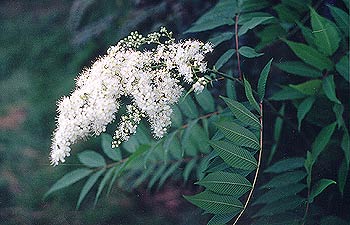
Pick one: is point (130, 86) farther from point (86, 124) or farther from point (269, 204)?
point (269, 204)

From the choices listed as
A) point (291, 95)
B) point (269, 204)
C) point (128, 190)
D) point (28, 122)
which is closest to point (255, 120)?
point (269, 204)

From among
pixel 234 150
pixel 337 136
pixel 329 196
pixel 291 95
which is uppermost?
pixel 234 150

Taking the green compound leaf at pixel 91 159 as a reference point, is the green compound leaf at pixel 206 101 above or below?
below

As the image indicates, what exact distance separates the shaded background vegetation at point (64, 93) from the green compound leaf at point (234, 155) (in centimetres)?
48

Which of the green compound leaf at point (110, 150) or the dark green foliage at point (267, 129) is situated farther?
the green compound leaf at point (110, 150)

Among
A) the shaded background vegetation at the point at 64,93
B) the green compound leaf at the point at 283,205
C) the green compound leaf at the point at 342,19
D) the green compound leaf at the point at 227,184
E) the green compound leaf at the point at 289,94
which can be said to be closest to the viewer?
the green compound leaf at the point at 227,184

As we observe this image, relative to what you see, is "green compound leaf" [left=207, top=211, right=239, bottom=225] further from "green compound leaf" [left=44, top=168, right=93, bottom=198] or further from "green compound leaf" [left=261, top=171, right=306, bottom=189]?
"green compound leaf" [left=44, top=168, right=93, bottom=198]

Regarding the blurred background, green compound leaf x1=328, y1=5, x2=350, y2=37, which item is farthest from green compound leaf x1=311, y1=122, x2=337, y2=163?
the blurred background

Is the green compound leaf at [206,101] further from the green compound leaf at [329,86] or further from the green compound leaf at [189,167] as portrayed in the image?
the green compound leaf at [329,86]

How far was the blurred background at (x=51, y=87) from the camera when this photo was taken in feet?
5.26

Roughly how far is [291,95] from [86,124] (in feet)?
2.06

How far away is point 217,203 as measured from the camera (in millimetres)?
985

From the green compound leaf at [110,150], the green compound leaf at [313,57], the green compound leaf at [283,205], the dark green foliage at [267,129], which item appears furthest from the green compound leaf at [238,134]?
the green compound leaf at [110,150]

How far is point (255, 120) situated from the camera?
1.01m
